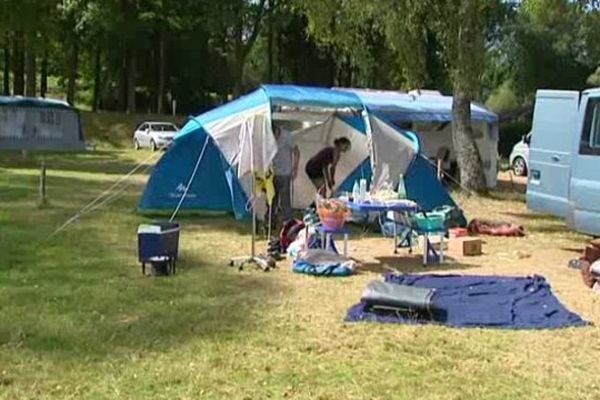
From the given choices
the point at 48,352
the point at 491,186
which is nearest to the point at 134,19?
the point at 491,186

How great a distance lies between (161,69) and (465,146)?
27.0 m

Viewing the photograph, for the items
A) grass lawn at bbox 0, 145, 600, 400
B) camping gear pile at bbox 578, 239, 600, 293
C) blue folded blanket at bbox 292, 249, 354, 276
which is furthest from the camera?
blue folded blanket at bbox 292, 249, 354, 276

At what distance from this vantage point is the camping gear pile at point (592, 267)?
312 inches

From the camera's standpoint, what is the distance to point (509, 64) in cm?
4422

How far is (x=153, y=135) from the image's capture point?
33250mm

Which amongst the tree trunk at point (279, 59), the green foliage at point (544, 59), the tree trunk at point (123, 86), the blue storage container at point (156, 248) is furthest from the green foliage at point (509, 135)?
the blue storage container at point (156, 248)

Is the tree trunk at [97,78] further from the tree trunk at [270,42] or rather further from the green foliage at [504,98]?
the green foliage at [504,98]

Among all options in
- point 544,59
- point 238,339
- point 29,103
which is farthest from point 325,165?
point 544,59

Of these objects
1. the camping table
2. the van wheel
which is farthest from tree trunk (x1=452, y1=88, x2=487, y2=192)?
the van wheel

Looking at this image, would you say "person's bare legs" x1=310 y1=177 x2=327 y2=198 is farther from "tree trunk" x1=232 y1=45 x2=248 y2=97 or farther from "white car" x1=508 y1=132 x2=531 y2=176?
"tree trunk" x1=232 y1=45 x2=248 y2=97

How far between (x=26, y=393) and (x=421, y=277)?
4.49 meters

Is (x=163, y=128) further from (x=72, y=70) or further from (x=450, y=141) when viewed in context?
(x=450, y=141)

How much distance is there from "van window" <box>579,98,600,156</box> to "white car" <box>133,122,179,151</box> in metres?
23.4

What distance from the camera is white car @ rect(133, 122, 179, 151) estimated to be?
32594mm
